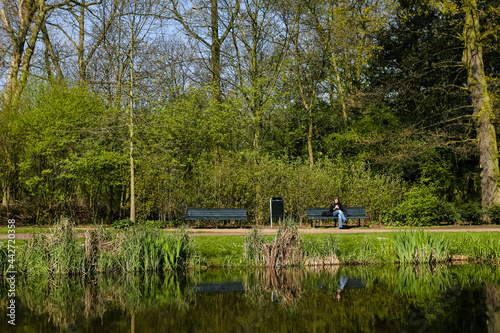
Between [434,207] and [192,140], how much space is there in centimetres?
1043

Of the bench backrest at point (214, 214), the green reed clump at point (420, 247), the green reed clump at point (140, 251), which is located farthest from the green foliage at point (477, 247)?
the bench backrest at point (214, 214)

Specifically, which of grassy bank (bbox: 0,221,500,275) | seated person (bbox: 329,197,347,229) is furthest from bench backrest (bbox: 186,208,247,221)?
grassy bank (bbox: 0,221,500,275)

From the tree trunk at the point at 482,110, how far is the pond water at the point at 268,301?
29.4 feet

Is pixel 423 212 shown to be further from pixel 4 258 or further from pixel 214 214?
pixel 4 258

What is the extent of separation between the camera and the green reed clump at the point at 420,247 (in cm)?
1259

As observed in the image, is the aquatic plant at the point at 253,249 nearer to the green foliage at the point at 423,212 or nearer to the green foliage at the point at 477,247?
the green foliage at the point at 477,247

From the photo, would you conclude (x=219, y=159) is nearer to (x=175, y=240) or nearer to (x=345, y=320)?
(x=175, y=240)

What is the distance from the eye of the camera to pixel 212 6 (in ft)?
88.8

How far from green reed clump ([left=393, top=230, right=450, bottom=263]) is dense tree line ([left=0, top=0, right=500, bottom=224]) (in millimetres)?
6505

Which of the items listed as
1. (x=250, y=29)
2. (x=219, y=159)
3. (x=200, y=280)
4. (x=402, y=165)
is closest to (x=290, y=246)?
(x=200, y=280)

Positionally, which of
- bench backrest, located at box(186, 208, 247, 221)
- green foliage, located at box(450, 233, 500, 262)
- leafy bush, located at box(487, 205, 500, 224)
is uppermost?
bench backrest, located at box(186, 208, 247, 221)

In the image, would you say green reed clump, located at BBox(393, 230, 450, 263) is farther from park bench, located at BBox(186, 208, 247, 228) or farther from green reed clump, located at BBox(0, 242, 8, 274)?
green reed clump, located at BBox(0, 242, 8, 274)

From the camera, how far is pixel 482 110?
67.0ft

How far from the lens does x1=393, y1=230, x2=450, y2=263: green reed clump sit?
496 inches
